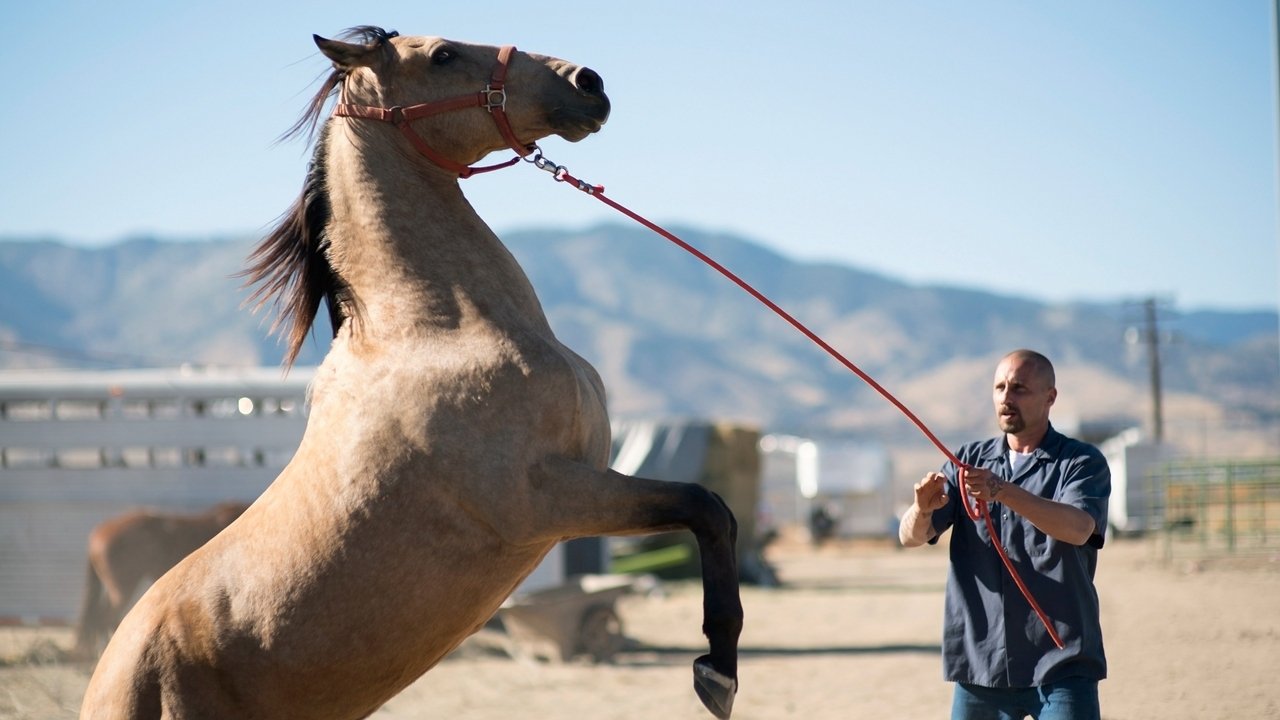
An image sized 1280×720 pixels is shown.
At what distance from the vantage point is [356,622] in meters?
3.93

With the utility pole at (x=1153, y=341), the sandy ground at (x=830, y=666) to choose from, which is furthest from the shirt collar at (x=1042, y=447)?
the utility pole at (x=1153, y=341)

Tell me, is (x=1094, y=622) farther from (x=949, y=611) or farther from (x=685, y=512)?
(x=685, y=512)

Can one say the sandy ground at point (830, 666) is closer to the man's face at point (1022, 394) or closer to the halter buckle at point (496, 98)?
the man's face at point (1022, 394)

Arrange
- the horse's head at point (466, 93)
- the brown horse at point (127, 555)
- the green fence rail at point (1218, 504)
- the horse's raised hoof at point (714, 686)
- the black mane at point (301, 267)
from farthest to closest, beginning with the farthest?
the green fence rail at point (1218, 504) → the brown horse at point (127, 555) → the black mane at point (301, 267) → the horse's head at point (466, 93) → the horse's raised hoof at point (714, 686)

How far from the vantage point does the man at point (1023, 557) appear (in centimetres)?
434

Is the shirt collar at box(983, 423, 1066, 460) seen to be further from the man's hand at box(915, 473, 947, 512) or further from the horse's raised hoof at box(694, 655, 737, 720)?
the horse's raised hoof at box(694, 655, 737, 720)

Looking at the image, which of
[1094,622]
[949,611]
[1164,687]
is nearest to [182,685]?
[949,611]

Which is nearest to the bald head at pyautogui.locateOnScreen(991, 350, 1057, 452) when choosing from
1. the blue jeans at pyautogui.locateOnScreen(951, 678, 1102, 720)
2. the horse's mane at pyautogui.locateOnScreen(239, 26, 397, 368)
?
the blue jeans at pyautogui.locateOnScreen(951, 678, 1102, 720)

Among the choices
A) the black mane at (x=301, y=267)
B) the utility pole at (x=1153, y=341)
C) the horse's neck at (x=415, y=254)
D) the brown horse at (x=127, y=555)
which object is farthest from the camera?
the utility pole at (x=1153, y=341)

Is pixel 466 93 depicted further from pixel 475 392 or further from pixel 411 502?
pixel 411 502

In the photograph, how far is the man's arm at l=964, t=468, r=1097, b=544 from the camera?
4.21 metres

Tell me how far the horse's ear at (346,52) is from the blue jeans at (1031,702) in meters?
3.15

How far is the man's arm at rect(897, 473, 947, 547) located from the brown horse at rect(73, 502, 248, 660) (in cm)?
1008

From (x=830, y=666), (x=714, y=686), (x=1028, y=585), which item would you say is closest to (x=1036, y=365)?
(x=1028, y=585)
